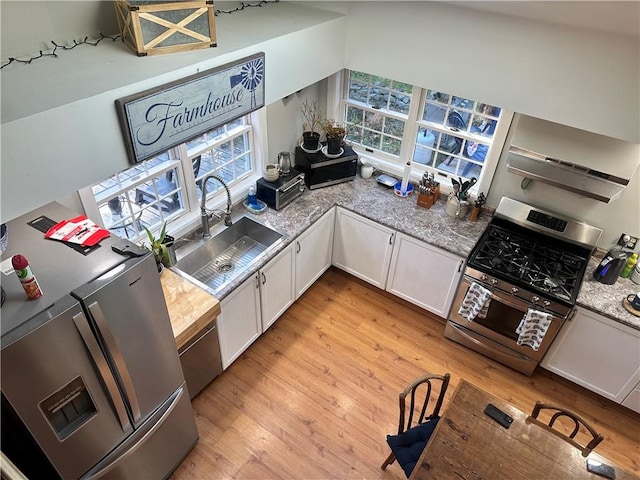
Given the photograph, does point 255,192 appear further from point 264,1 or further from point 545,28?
point 545,28

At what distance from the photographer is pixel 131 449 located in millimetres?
2273

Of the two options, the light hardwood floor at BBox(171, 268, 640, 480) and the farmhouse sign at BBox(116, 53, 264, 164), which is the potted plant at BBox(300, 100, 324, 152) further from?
the light hardwood floor at BBox(171, 268, 640, 480)

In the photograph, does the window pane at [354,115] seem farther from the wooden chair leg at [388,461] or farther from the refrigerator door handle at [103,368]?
the refrigerator door handle at [103,368]

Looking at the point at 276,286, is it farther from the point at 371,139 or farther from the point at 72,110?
the point at 72,110

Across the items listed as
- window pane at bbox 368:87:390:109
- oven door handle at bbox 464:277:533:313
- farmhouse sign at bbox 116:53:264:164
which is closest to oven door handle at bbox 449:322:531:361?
oven door handle at bbox 464:277:533:313

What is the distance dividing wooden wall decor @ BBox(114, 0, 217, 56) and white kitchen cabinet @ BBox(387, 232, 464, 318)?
6.80 ft

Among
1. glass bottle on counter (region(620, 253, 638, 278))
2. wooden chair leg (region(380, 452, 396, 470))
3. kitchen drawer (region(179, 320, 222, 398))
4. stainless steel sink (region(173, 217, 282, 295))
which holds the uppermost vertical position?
glass bottle on counter (region(620, 253, 638, 278))

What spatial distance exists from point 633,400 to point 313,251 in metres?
2.60

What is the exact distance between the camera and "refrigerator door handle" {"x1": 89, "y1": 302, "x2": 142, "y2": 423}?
1803 millimetres

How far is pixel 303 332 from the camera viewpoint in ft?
12.2

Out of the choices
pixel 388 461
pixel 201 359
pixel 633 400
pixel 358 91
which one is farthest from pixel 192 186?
pixel 633 400

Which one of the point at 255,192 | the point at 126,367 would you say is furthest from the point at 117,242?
the point at 255,192

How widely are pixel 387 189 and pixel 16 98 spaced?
287 cm

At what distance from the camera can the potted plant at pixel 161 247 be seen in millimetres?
2829
